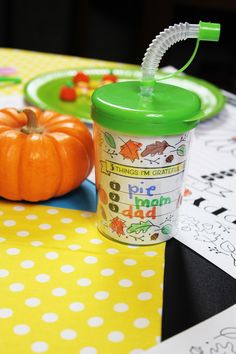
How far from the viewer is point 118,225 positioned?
0.62m

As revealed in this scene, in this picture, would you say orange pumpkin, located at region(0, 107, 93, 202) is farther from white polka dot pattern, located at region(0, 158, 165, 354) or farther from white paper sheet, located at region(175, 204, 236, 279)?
white paper sheet, located at region(175, 204, 236, 279)

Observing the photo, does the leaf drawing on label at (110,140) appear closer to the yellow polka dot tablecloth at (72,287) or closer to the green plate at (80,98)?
Result: the yellow polka dot tablecloth at (72,287)

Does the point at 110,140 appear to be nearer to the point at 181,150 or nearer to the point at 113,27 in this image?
the point at 181,150

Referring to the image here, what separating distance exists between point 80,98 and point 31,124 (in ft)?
1.27

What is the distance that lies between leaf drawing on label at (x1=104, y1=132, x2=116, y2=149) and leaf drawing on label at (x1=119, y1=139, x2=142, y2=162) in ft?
0.04

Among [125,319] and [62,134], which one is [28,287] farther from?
[62,134]

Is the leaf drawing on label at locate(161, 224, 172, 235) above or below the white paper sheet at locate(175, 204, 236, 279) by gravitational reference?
above

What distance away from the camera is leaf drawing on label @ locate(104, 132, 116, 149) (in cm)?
57

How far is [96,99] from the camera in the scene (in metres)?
0.58

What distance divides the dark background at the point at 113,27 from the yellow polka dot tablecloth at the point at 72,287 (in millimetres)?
1732

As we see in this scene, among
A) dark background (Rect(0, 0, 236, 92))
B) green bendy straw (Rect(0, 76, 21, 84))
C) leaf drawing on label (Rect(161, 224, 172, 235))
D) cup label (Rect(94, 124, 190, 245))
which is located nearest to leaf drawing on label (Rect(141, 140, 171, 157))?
cup label (Rect(94, 124, 190, 245))

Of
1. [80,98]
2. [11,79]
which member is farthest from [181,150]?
[11,79]

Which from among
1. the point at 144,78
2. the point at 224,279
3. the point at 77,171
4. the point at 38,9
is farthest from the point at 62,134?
the point at 38,9

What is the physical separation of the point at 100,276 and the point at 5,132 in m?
0.26
